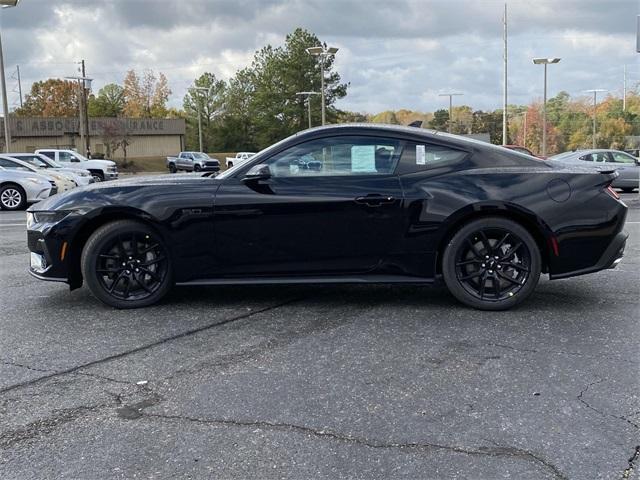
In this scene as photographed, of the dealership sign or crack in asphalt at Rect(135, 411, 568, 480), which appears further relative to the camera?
the dealership sign

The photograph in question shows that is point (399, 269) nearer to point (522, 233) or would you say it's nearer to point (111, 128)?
point (522, 233)

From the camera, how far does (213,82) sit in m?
89.7

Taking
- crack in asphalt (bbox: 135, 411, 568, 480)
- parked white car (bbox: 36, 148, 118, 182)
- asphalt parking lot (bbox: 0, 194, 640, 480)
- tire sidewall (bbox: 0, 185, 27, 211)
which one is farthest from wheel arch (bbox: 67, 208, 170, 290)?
parked white car (bbox: 36, 148, 118, 182)

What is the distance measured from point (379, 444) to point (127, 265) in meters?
2.95

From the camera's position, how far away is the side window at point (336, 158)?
4965mm

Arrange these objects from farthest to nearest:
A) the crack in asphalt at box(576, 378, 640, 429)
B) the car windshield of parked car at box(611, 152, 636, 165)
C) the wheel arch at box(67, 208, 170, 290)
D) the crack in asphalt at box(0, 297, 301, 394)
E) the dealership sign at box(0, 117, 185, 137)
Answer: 1. the dealership sign at box(0, 117, 185, 137)
2. the car windshield of parked car at box(611, 152, 636, 165)
3. the wheel arch at box(67, 208, 170, 290)
4. the crack in asphalt at box(0, 297, 301, 394)
5. the crack in asphalt at box(576, 378, 640, 429)

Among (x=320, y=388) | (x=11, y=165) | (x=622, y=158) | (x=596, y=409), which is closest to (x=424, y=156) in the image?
(x=320, y=388)

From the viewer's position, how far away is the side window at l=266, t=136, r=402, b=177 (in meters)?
4.96

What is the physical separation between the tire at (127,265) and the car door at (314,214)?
51cm

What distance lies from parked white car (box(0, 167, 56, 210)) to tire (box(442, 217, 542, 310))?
13.5 meters

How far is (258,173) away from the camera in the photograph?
4902mm

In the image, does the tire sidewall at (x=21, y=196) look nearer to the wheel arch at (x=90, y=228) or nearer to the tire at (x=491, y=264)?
the wheel arch at (x=90, y=228)

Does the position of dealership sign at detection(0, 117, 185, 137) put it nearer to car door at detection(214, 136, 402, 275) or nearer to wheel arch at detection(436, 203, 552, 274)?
car door at detection(214, 136, 402, 275)

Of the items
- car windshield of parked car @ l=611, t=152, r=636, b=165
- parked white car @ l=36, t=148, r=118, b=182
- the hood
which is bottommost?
the hood
